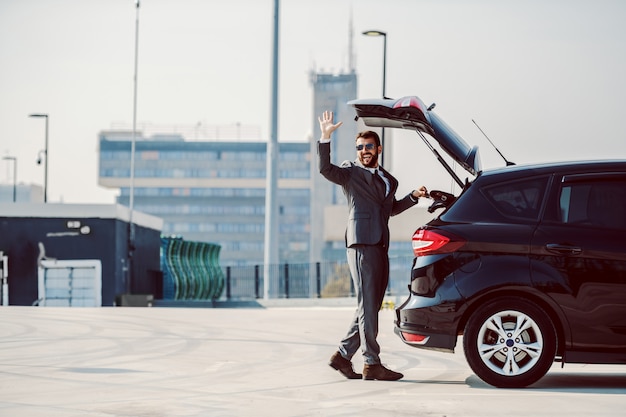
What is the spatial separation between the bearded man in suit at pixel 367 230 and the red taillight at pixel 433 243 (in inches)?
15.4

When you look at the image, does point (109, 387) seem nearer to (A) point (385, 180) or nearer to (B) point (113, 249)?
(A) point (385, 180)

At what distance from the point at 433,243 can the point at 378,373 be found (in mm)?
1170

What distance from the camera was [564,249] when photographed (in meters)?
9.33

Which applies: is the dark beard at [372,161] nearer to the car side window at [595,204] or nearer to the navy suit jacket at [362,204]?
the navy suit jacket at [362,204]

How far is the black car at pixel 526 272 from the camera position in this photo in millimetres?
9320

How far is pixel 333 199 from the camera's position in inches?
7160

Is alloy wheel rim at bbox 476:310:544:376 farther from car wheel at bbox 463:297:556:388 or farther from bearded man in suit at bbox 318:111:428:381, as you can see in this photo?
bearded man in suit at bbox 318:111:428:381

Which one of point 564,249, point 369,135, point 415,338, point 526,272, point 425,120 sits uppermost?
point 425,120

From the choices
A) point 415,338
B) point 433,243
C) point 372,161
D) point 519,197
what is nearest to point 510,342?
point 415,338

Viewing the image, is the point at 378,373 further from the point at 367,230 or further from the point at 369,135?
the point at 369,135

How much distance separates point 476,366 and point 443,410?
1.45 meters

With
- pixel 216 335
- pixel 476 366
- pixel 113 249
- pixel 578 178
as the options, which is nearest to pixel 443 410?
pixel 476 366

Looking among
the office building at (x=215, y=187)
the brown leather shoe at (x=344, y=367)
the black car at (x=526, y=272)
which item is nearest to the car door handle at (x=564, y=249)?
the black car at (x=526, y=272)

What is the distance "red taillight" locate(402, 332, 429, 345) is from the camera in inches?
381
